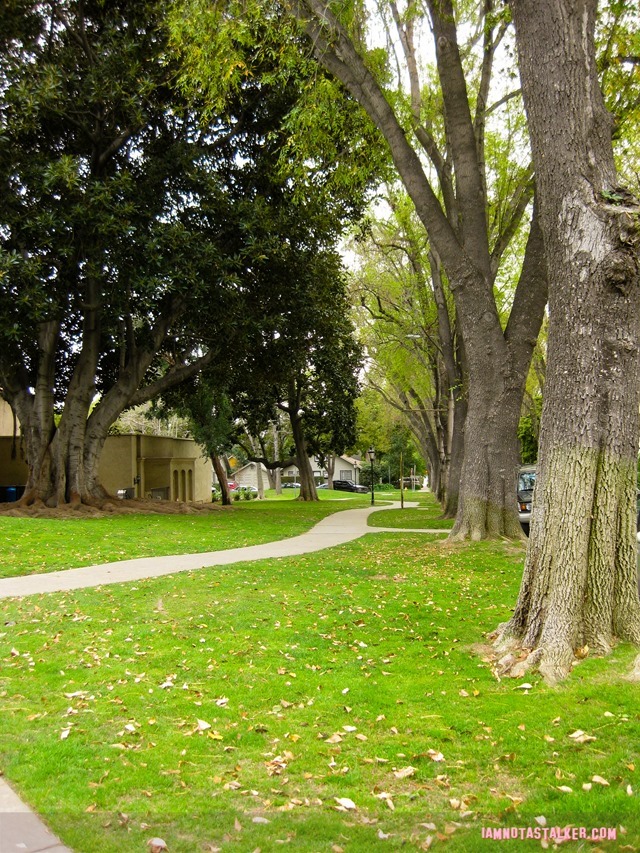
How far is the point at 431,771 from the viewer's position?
4035 millimetres

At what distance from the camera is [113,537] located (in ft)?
48.4

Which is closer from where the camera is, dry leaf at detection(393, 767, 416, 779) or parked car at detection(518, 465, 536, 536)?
dry leaf at detection(393, 767, 416, 779)

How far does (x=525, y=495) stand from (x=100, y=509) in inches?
472

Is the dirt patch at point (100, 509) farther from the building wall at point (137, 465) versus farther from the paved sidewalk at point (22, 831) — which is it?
the paved sidewalk at point (22, 831)

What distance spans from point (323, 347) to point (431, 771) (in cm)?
2190

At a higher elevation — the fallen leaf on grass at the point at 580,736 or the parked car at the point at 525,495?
the parked car at the point at 525,495

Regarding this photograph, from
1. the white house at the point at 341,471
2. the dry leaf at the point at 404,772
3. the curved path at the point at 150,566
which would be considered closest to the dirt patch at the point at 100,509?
the curved path at the point at 150,566

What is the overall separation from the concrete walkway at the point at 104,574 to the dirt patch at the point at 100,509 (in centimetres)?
537

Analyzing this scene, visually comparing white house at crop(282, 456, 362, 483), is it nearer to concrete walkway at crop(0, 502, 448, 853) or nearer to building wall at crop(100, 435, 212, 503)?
building wall at crop(100, 435, 212, 503)

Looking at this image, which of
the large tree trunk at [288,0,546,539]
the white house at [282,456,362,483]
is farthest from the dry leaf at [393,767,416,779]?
the white house at [282,456,362,483]

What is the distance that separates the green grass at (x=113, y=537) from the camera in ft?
38.9

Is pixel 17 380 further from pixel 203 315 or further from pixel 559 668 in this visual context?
pixel 559 668

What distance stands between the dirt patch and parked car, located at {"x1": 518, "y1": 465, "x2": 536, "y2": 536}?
1055 centimetres

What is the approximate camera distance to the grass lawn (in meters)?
3.42
